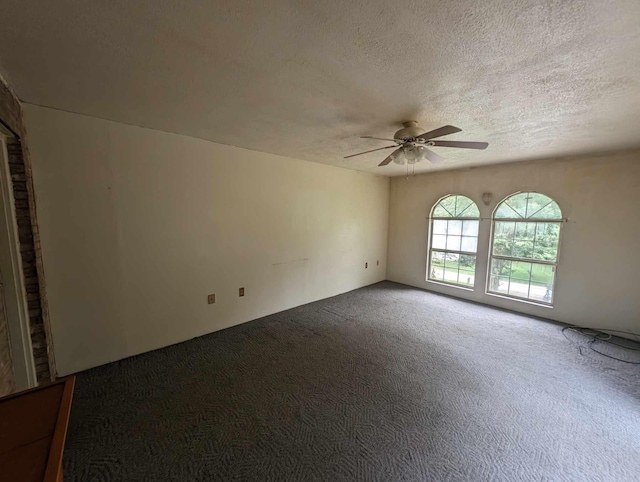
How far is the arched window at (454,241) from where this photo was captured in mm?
4651

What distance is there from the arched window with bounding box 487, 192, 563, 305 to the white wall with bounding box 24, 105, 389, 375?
3016 millimetres

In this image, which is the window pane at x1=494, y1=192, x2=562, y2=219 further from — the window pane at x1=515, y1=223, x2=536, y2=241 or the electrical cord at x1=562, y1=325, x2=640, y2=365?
the electrical cord at x1=562, y1=325, x2=640, y2=365

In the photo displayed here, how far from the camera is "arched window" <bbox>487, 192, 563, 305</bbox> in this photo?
3848 millimetres

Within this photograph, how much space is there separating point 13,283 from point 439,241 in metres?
5.55

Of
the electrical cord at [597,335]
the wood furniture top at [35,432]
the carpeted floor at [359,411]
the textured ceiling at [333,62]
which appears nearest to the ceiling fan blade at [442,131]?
the textured ceiling at [333,62]

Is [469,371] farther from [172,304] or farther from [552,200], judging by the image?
[172,304]

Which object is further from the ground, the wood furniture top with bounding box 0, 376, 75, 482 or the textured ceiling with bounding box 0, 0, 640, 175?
the textured ceiling with bounding box 0, 0, 640, 175

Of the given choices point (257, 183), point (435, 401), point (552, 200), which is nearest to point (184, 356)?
point (257, 183)

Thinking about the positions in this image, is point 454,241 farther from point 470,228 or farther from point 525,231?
point 525,231

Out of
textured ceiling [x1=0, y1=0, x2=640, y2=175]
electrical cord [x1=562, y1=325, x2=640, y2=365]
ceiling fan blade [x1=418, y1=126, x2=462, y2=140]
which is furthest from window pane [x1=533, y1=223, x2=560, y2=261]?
ceiling fan blade [x1=418, y1=126, x2=462, y2=140]

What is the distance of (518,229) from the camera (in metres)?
4.13

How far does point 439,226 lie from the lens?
507cm

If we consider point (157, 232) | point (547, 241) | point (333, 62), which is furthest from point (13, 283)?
point (547, 241)

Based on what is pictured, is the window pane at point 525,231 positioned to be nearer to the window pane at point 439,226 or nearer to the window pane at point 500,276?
the window pane at point 500,276
